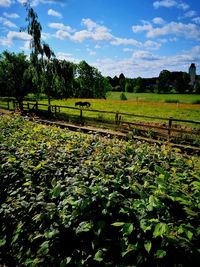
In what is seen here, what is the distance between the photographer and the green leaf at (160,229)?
2030 millimetres

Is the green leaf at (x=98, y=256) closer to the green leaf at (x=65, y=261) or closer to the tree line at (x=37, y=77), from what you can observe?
the green leaf at (x=65, y=261)

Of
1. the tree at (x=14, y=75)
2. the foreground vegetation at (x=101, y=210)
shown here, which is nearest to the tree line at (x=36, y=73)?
the tree at (x=14, y=75)

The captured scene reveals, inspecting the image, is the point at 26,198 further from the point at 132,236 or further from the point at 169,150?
the point at 169,150

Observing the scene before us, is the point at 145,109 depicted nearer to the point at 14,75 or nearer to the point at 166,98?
the point at 14,75

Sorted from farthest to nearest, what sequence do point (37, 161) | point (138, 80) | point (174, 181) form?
1. point (138, 80)
2. point (37, 161)
3. point (174, 181)

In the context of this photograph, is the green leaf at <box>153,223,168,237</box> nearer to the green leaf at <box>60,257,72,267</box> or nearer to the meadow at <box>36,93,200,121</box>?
the green leaf at <box>60,257,72,267</box>

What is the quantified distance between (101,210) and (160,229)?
0.69m

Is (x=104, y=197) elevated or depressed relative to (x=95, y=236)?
elevated

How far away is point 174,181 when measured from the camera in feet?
8.67

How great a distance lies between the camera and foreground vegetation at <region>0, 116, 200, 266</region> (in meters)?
2.20

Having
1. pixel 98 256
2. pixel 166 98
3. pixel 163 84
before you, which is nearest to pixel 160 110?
pixel 98 256

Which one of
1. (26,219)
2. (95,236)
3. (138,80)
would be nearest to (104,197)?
(95,236)

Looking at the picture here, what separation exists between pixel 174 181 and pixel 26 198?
1.84 m

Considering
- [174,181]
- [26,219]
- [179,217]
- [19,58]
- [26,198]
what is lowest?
[26,219]
